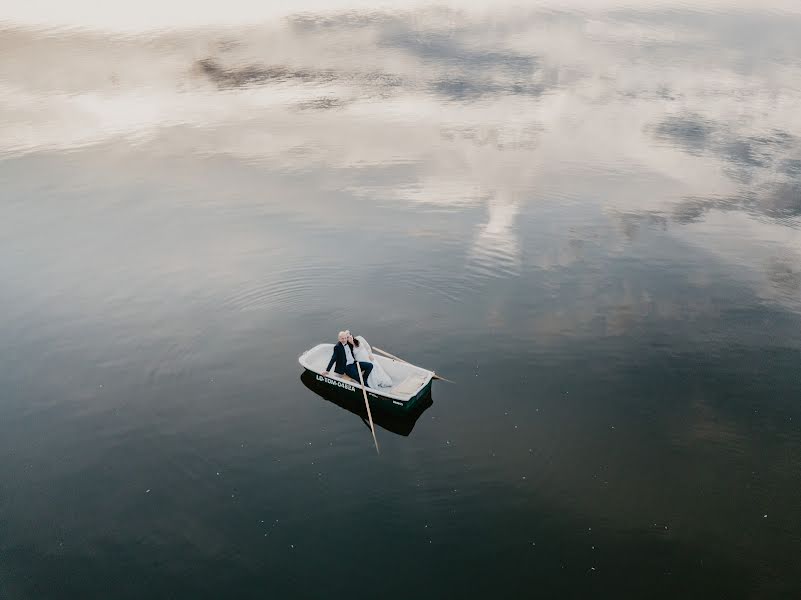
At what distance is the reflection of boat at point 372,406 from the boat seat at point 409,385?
0.66 m

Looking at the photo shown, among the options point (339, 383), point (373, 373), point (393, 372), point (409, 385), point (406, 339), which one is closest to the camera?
Result: point (409, 385)

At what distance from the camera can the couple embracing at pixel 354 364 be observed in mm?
22359

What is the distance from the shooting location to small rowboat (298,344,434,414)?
70.1 feet

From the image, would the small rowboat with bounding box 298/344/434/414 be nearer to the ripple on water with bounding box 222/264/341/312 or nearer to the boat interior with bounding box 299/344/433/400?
the boat interior with bounding box 299/344/433/400

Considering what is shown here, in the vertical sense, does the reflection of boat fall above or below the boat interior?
below

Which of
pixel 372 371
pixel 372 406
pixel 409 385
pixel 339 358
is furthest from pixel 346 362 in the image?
pixel 409 385

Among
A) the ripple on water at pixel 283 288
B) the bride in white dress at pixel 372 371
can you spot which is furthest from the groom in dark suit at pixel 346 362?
the ripple on water at pixel 283 288

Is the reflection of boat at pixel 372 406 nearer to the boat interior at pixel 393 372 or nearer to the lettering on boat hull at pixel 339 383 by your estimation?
the lettering on boat hull at pixel 339 383

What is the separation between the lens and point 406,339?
25.3 m

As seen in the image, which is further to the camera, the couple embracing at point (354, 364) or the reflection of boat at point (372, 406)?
the couple embracing at point (354, 364)

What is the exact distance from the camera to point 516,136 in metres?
46.8

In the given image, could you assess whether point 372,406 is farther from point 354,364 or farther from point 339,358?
point 339,358

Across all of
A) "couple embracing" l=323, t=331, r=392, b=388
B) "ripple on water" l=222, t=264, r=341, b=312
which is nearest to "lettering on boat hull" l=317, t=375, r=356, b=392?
"couple embracing" l=323, t=331, r=392, b=388

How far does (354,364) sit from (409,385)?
2044 millimetres
